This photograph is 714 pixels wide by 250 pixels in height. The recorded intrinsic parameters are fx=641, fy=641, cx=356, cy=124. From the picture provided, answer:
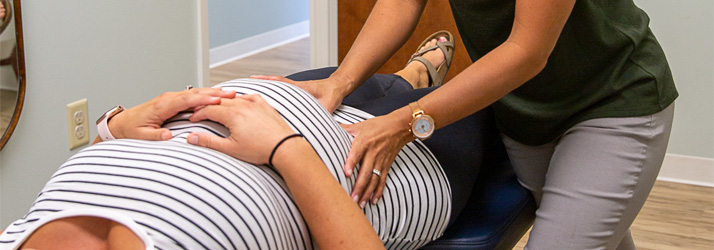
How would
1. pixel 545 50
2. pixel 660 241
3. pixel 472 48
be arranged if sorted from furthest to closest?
pixel 660 241, pixel 472 48, pixel 545 50

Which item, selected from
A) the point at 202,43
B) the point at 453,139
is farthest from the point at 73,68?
the point at 453,139

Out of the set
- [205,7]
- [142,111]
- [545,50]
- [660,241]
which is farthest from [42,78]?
[660,241]

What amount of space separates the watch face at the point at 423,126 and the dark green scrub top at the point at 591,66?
20 centimetres

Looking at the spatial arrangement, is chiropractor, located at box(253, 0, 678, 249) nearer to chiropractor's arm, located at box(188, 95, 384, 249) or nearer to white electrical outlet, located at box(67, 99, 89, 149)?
chiropractor's arm, located at box(188, 95, 384, 249)

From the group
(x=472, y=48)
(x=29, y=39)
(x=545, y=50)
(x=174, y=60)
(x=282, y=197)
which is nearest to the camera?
(x=282, y=197)

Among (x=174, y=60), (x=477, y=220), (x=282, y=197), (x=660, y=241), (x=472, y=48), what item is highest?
(x=472, y=48)

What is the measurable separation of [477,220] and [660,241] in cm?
143

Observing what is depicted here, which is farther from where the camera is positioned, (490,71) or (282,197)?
(490,71)

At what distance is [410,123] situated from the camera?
0.98 meters

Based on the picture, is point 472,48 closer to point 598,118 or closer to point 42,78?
point 598,118

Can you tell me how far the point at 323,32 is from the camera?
325cm

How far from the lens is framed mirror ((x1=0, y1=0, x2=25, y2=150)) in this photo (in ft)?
5.58

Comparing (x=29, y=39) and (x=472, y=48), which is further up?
(x=472, y=48)

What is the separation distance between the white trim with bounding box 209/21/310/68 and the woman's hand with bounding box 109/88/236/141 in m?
3.49
